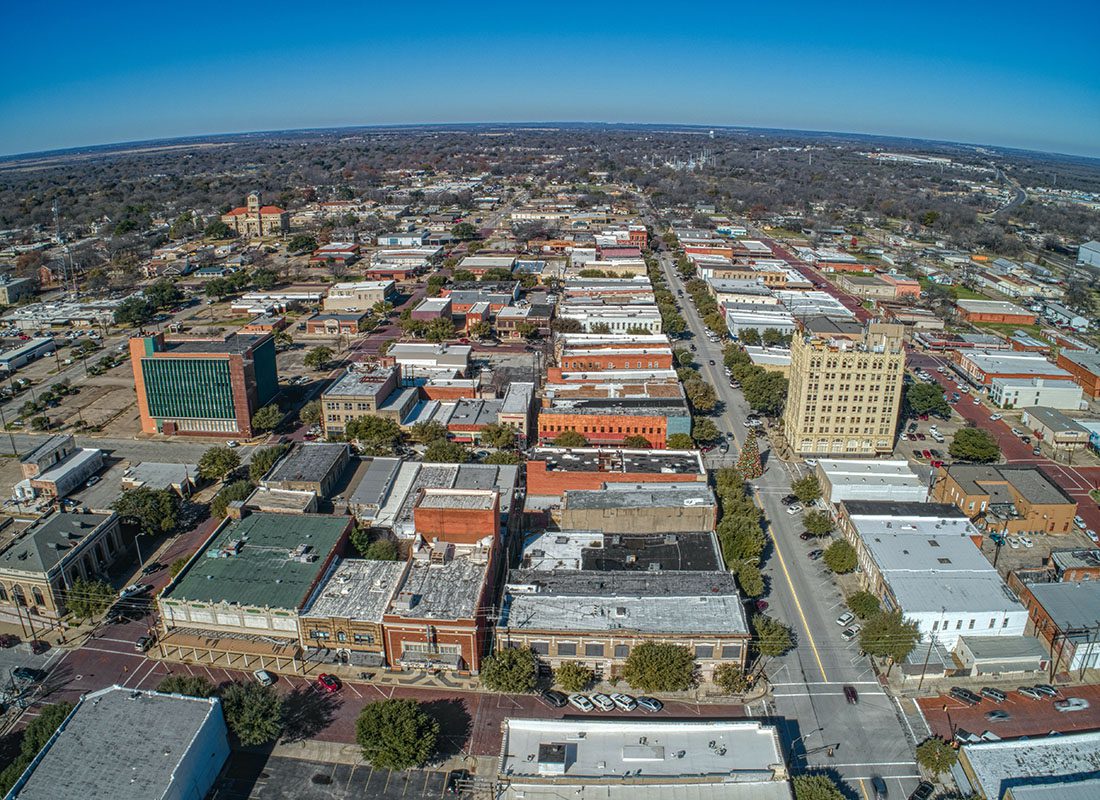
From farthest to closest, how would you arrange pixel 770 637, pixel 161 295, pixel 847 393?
pixel 161 295
pixel 847 393
pixel 770 637

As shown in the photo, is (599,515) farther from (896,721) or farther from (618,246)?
(618,246)

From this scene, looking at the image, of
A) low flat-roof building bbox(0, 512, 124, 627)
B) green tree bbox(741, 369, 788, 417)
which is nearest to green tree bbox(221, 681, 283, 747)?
low flat-roof building bbox(0, 512, 124, 627)

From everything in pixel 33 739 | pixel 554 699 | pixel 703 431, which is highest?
pixel 703 431

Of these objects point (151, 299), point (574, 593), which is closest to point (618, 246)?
point (151, 299)

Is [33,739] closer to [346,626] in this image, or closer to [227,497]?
[346,626]

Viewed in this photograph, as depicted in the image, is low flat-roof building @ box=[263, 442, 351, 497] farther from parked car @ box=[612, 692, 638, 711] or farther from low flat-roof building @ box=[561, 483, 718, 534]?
parked car @ box=[612, 692, 638, 711]

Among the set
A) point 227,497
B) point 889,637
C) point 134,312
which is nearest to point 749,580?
point 889,637
